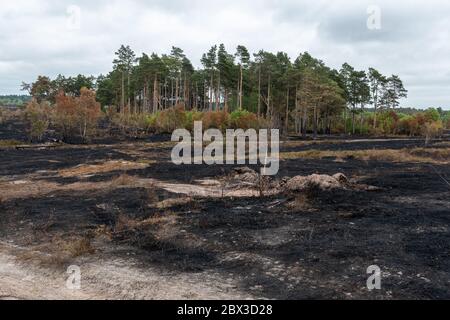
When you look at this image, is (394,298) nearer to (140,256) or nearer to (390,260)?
(390,260)

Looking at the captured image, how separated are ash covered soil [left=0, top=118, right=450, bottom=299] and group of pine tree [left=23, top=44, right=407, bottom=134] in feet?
137

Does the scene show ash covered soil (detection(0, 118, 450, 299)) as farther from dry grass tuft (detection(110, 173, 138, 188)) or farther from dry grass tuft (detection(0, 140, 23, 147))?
dry grass tuft (detection(0, 140, 23, 147))

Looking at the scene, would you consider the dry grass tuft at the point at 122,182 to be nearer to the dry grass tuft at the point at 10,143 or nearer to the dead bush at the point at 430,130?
the dry grass tuft at the point at 10,143

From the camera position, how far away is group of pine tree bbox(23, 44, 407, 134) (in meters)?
62.8

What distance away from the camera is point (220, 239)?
34.8 feet

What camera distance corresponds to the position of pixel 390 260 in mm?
8828

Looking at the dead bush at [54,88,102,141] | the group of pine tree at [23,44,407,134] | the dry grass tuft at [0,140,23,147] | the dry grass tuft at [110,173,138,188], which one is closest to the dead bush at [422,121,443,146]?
the group of pine tree at [23,44,407,134]

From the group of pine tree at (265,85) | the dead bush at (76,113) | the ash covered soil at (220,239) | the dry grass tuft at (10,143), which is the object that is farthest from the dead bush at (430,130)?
the dry grass tuft at (10,143)

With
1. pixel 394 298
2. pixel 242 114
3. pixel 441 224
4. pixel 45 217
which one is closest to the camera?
pixel 394 298

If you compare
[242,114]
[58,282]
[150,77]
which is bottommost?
[58,282]

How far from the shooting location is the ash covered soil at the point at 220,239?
759 centimetres

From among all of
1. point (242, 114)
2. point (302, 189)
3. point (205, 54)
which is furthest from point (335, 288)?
point (205, 54)

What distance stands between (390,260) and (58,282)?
6.69 m

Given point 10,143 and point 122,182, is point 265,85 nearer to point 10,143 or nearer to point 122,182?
point 10,143
